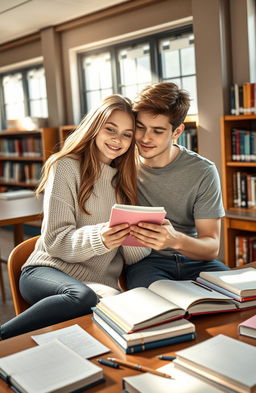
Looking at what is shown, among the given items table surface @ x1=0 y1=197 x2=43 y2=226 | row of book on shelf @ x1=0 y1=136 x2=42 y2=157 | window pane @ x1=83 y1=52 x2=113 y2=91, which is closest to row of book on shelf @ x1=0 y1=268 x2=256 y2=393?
table surface @ x1=0 y1=197 x2=43 y2=226

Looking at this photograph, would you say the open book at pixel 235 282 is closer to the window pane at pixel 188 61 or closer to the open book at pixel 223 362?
the open book at pixel 223 362

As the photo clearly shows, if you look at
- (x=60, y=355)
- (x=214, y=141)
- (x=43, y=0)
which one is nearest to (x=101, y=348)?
(x=60, y=355)

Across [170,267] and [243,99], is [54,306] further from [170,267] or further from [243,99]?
[243,99]

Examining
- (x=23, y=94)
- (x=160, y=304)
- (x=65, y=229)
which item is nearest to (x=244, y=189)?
(x=65, y=229)

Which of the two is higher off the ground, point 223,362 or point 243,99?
point 243,99

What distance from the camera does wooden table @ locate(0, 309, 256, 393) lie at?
1.01 meters

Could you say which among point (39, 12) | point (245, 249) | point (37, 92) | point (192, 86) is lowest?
point (245, 249)

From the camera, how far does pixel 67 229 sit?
177 centimetres

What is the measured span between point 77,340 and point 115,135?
0.97 metres

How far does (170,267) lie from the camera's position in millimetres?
1940

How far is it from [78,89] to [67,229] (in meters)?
3.99

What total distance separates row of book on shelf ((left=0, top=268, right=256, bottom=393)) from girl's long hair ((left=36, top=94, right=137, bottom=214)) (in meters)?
0.58

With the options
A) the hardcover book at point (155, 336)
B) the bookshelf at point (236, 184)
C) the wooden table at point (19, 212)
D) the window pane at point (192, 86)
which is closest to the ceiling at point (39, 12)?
the window pane at point (192, 86)

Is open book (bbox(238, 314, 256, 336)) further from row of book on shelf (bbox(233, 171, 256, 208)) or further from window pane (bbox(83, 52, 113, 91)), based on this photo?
window pane (bbox(83, 52, 113, 91))
